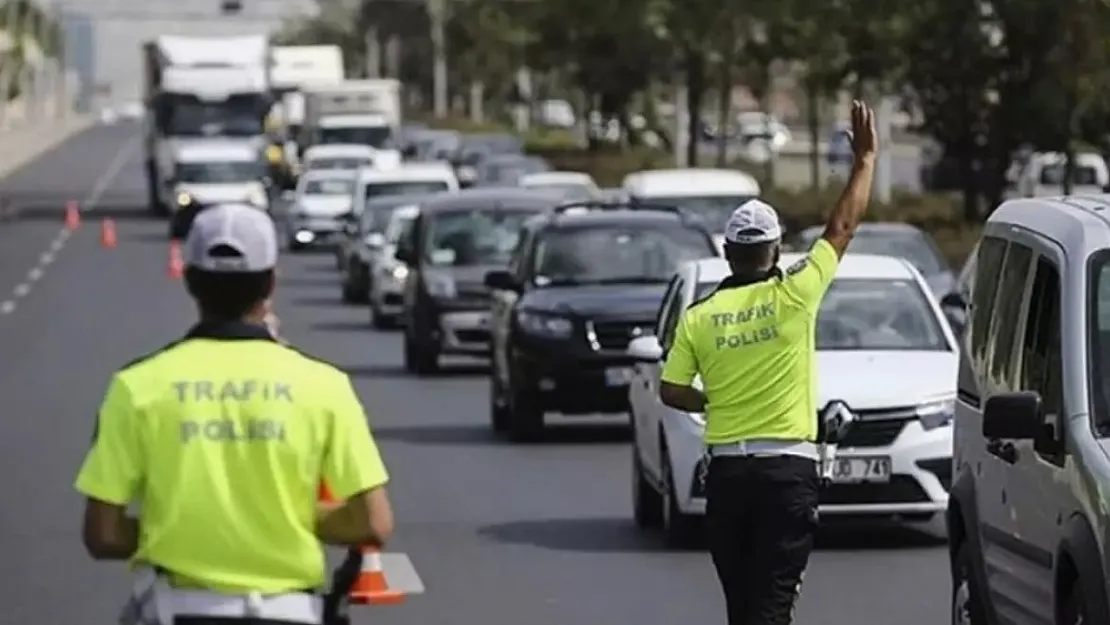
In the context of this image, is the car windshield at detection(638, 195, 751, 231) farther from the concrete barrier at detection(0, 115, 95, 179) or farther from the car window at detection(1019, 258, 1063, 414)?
the concrete barrier at detection(0, 115, 95, 179)

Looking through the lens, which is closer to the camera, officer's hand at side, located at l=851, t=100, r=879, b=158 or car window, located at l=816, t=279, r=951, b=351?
officer's hand at side, located at l=851, t=100, r=879, b=158

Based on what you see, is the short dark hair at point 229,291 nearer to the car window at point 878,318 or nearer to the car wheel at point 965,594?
the car wheel at point 965,594

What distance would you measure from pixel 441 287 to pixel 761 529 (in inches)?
755

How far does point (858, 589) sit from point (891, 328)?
2.62m

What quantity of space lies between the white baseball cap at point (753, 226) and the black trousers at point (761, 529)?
66cm

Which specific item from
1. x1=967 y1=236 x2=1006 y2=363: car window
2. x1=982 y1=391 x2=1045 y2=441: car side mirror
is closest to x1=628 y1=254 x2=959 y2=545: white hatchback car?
x1=967 y1=236 x2=1006 y2=363: car window

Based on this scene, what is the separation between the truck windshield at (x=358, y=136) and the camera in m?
76.3

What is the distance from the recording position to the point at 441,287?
Result: 2855 centimetres

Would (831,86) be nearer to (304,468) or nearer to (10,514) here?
(10,514)

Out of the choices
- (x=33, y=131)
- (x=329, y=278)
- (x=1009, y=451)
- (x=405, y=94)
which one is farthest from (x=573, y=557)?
(x=33, y=131)

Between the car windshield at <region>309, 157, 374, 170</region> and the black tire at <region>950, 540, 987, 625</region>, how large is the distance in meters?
50.6

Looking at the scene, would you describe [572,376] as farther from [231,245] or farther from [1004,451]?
[231,245]

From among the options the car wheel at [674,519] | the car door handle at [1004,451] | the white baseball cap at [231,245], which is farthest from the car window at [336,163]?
the white baseball cap at [231,245]

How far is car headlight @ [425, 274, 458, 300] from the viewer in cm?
2841
